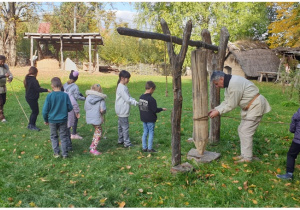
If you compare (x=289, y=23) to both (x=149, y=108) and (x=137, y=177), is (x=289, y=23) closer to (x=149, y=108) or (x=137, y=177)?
(x=149, y=108)

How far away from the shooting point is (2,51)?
2767 cm

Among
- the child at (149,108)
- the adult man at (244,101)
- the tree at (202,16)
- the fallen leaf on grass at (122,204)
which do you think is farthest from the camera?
the tree at (202,16)

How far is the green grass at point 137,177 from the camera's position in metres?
4.02

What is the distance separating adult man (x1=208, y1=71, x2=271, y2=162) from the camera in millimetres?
5195

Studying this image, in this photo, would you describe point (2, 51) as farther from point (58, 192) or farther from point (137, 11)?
point (58, 192)

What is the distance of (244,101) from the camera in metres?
5.29

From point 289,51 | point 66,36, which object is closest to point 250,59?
point 289,51

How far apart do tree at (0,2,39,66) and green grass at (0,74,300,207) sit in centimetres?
2051

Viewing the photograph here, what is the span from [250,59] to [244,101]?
73.6 feet

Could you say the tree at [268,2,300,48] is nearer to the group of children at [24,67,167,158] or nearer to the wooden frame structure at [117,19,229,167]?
the wooden frame structure at [117,19,229,167]

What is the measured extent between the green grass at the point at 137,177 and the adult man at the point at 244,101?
663 millimetres

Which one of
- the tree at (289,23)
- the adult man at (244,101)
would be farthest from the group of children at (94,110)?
the tree at (289,23)

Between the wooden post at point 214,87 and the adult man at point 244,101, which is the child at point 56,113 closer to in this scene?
the adult man at point 244,101

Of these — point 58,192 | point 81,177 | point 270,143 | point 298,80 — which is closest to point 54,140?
point 81,177
